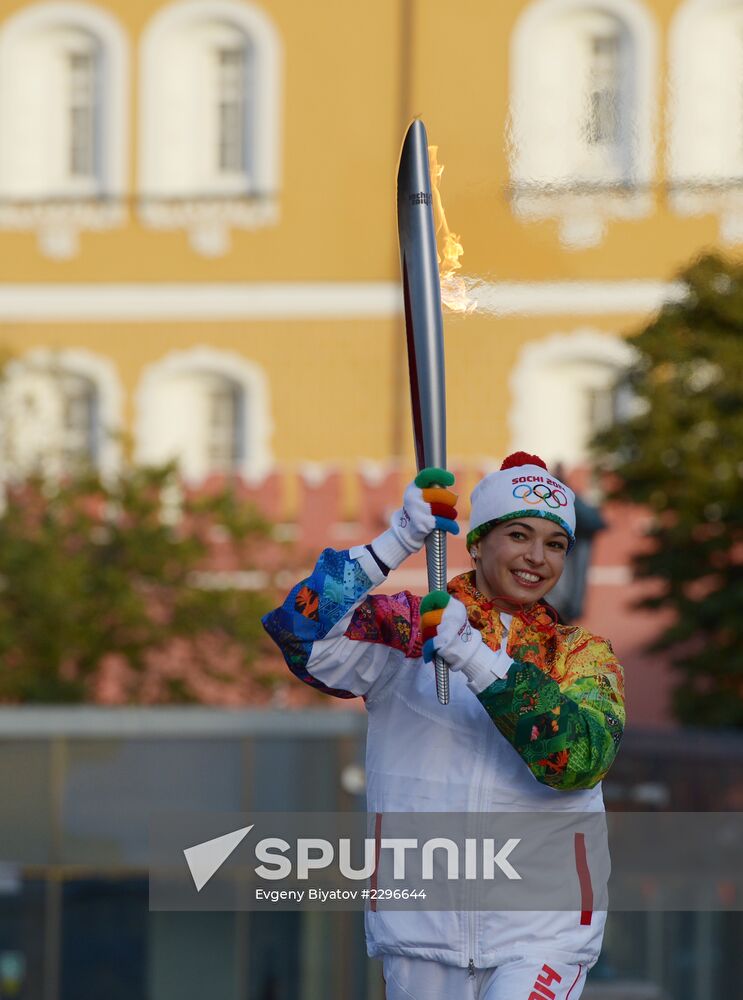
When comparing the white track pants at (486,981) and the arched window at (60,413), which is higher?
the arched window at (60,413)

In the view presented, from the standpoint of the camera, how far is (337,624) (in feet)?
10.4

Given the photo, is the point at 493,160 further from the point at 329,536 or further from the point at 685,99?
the point at 329,536

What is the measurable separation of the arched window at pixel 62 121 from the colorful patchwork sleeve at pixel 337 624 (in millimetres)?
16044

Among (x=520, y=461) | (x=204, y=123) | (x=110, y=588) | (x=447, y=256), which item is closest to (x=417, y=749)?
(x=520, y=461)

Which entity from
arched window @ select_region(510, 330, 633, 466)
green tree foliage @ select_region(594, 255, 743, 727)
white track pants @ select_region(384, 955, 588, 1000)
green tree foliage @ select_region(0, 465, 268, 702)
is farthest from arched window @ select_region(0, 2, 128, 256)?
white track pants @ select_region(384, 955, 588, 1000)

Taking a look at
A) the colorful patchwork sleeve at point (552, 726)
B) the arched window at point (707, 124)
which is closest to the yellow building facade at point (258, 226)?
the arched window at point (707, 124)

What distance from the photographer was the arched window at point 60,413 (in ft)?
50.2

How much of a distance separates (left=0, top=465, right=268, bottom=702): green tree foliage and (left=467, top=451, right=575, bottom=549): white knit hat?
1086 centimetres

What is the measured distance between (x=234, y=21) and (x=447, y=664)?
1639 cm

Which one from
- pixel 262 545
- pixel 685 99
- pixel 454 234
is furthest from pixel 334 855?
pixel 262 545

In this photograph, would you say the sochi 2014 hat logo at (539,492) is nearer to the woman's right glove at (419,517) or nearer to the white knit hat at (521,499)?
the white knit hat at (521,499)

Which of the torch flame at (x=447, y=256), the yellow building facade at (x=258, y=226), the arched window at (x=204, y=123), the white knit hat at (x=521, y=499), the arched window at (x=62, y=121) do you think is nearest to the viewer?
the white knit hat at (x=521, y=499)

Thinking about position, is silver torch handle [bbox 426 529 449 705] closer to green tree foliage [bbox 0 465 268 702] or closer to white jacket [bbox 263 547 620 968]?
white jacket [bbox 263 547 620 968]

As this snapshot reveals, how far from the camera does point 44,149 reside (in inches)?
747
